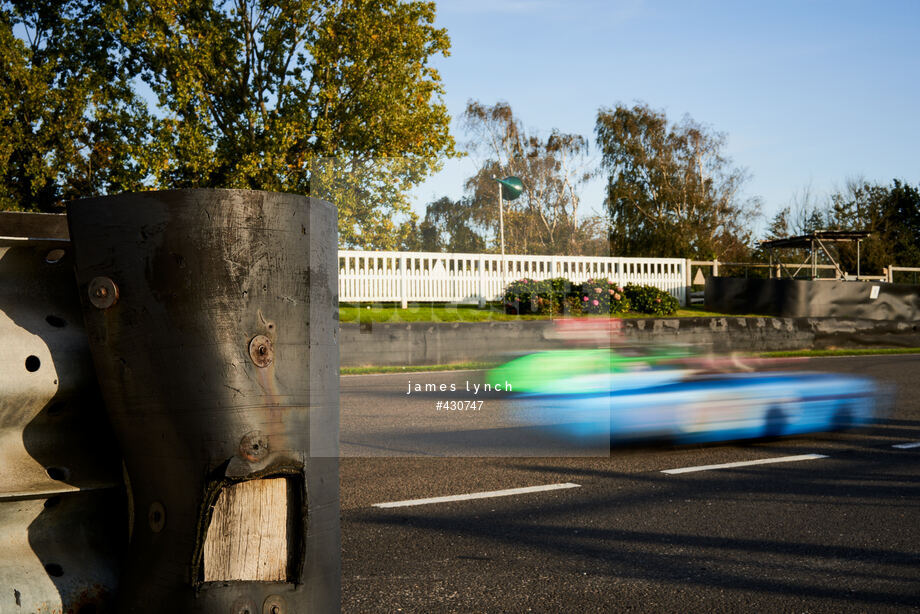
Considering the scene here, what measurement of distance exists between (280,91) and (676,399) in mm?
21556

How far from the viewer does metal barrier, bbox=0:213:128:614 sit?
1198mm

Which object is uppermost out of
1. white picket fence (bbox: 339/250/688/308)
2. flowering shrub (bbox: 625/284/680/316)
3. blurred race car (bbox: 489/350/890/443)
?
white picket fence (bbox: 339/250/688/308)

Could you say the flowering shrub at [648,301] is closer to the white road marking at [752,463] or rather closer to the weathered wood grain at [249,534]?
the white road marking at [752,463]

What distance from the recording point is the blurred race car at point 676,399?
652cm

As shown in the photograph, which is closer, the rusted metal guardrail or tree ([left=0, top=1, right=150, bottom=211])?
the rusted metal guardrail

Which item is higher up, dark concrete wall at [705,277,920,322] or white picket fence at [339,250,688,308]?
white picket fence at [339,250,688,308]

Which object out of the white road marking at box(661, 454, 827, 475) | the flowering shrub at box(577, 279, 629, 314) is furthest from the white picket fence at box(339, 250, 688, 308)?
the white road marking at box(661, 454, 827, 475)

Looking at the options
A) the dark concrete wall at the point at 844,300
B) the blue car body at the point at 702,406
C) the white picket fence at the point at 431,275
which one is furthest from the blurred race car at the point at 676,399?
the dark concrete wall at the point at 844,300

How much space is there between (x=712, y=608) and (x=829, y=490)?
8.32 ft

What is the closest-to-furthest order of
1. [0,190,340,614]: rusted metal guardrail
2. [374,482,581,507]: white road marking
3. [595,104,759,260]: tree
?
[0,190,340,614]: rusted metal guardrail < [374,482,581,507]: white road marking < [595,104,759,260]: tree

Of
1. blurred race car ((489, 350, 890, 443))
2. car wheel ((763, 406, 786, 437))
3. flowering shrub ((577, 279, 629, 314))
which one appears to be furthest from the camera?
flowering shrub ((577, 279, 629, 314))

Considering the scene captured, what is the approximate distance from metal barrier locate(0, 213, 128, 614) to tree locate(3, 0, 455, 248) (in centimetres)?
2204

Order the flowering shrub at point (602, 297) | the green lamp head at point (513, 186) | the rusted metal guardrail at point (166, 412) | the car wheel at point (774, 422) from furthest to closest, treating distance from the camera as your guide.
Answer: the flowering shrub at point (602, 297) < the green lamp head at point (513, 186) < the car wheel at point (774, 422) < the rusted metal guardrail at point (166, 412)

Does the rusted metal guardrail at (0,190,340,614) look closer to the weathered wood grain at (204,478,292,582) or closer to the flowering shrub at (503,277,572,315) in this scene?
the weathered wood grain at (204,478,292,582)
